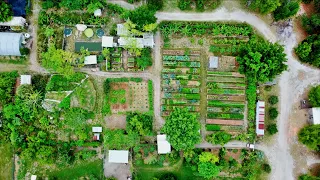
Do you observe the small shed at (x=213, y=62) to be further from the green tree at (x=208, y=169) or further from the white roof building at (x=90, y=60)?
the white roof building at (x=90, y=60)

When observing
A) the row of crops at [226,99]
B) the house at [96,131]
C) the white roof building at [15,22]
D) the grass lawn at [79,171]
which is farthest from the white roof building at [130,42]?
the grass lawn at [79,171]

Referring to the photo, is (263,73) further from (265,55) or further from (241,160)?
(241,160)

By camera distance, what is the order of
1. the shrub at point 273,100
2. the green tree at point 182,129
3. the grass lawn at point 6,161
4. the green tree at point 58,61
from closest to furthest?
1. the green tree at point 182,129
2. the green tree at point 58,61
3. the shrub at point 273,100
4. the grass lawn at point 6,161

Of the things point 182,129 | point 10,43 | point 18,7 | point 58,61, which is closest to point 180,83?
point 182,129

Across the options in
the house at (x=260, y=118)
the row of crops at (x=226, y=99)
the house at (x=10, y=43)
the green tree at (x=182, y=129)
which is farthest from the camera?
the row of crops at (x=226, y=99)

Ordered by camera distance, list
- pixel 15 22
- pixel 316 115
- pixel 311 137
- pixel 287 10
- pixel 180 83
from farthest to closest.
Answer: pixel 180 83
pixel 15 22
pixel 316 115
pixel 287 10
pixel 311 137

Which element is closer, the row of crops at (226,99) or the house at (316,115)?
the house at (316,115)

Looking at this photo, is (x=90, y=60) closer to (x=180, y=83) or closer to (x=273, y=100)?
(x=180, y=83)
